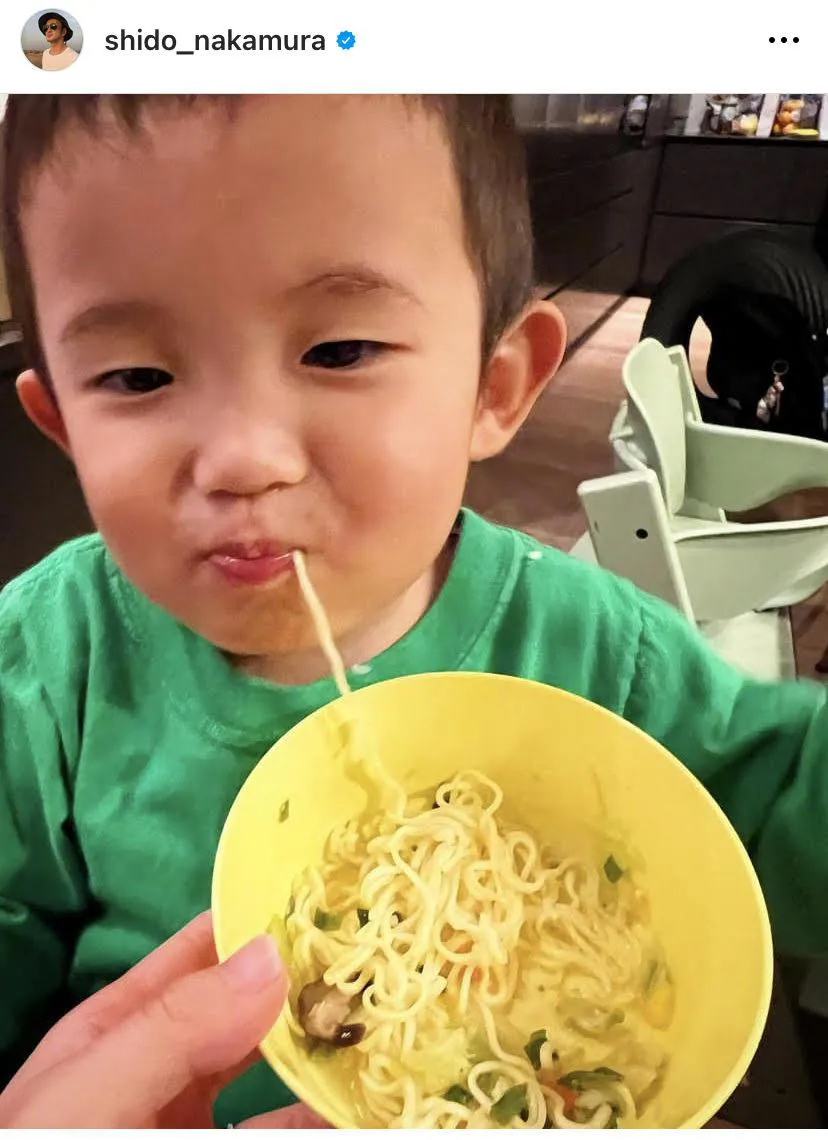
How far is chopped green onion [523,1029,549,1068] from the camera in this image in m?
0.35

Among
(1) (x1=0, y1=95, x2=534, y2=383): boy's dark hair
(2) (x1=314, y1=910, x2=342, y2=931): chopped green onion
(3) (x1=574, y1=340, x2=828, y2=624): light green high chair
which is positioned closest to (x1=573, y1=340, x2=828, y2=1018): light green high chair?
(3) (x1=574, y1=340, x2=828, y2=624): light green high chair

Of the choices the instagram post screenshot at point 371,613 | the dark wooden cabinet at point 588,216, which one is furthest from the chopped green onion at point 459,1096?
the dark wooden cabinet at point 588,216

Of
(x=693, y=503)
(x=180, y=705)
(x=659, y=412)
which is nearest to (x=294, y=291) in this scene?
(x=180, y=705)

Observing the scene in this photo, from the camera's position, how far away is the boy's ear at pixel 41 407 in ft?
1.22

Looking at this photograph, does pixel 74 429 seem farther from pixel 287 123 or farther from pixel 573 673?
pixel 573 673

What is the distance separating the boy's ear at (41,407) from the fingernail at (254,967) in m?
0.22

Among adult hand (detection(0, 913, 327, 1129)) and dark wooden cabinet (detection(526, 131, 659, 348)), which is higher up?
dark wooden cabinet (detection(526, 131, 659, 348))

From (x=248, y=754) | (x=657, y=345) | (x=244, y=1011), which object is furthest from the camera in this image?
(x=657, y=345)

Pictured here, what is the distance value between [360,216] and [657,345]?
0.32m

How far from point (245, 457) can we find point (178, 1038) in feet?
0.68

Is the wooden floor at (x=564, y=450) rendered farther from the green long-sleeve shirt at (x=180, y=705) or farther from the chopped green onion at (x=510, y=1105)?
the chopped green onion at (x=510, y=1105)
